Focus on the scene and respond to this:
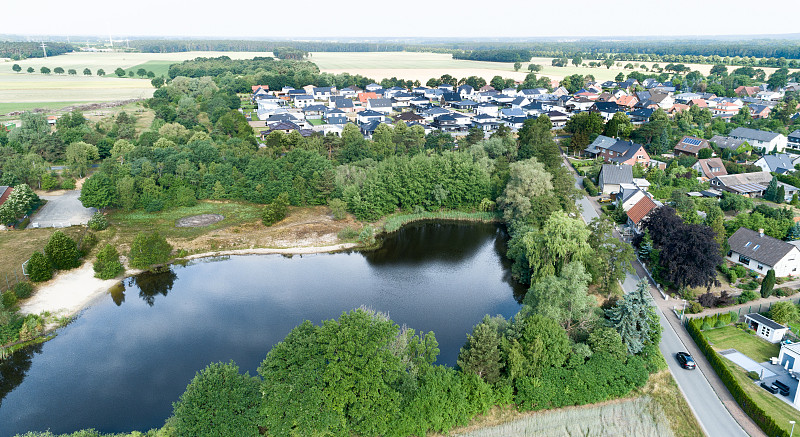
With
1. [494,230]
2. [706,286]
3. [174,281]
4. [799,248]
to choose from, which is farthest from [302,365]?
[799,248]

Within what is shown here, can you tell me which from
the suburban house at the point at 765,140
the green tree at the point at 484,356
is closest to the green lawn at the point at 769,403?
the green tree at the point at 484,356

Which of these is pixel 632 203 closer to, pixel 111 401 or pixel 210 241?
pixel 210 241

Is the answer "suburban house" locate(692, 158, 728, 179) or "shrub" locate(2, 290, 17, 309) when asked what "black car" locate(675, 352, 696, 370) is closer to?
"suburban house" locate(692, 158, 728, 179)

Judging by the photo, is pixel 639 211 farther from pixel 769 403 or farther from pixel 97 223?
pixel 97 223

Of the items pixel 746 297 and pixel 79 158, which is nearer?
pixel 746 297

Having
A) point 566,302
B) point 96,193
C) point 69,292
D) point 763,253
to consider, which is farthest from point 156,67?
point 763,253

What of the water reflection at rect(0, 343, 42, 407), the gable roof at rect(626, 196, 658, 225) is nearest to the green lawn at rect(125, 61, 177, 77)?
the water reflection at rect(0, 343, 42, 407)

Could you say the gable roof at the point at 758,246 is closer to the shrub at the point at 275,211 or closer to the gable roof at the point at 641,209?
the gable roof at the point at 641,209
